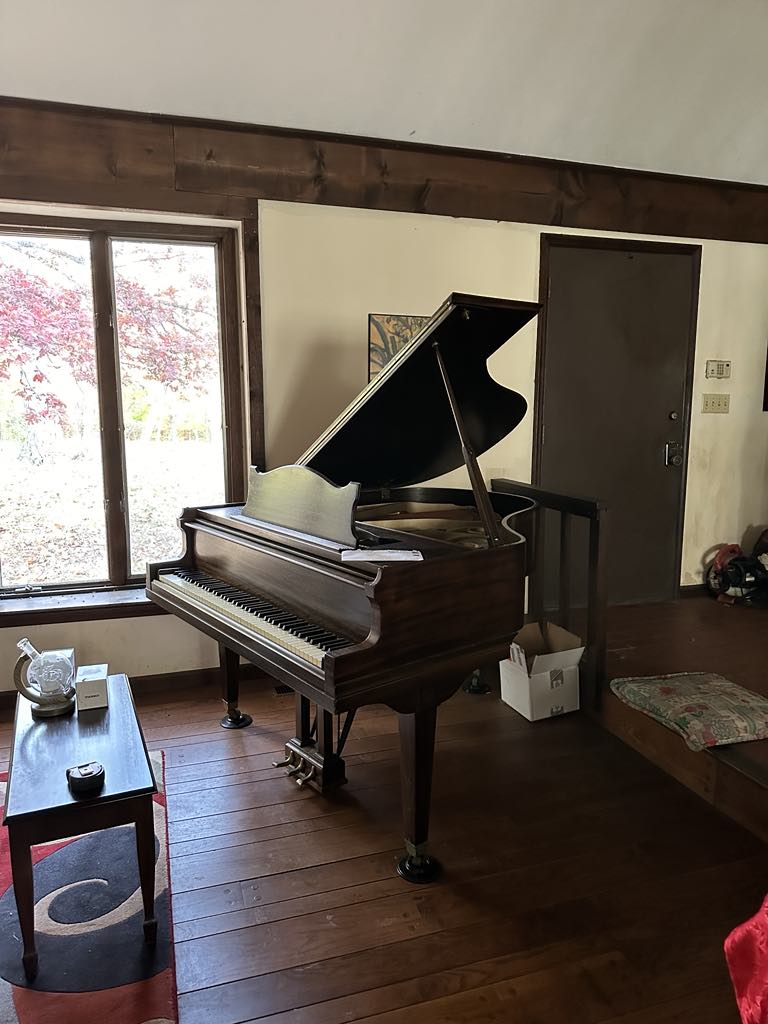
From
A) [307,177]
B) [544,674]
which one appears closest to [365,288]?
[307,177]

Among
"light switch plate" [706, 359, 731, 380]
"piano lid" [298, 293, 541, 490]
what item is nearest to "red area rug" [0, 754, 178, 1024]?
"piano lid" [298, 293, 541, 490]

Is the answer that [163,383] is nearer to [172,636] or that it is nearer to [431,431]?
[172,636]

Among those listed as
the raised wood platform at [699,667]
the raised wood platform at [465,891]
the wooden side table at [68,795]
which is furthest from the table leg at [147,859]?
the raised wood platform at [699,667]

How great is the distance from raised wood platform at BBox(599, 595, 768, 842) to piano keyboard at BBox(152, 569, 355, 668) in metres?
1.41

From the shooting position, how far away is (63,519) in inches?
136

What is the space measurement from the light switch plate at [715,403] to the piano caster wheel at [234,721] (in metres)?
3.07

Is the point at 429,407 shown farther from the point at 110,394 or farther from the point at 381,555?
the point at 110,394

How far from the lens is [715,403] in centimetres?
427

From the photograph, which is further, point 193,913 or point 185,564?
point 185,564

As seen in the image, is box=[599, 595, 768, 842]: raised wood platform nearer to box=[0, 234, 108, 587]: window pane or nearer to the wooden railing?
the wooden railing

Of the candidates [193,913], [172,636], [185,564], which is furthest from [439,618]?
[172,636]

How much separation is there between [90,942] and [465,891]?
1.01 m

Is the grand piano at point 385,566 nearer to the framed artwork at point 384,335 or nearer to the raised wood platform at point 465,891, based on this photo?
the raised wood platform at point 465,891

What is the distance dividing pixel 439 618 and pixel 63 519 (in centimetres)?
220
